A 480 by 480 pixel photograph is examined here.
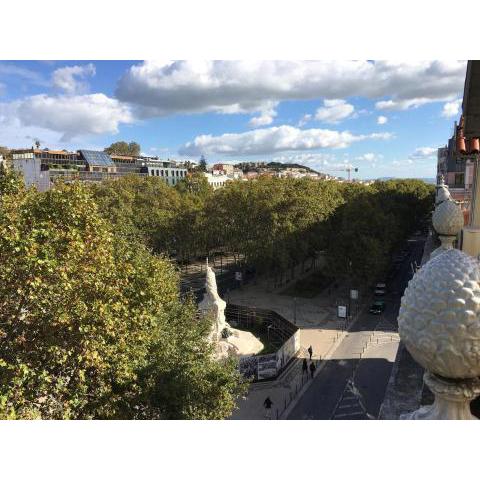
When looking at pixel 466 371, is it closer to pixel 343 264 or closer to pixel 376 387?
pixel 376 387

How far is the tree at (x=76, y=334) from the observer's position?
8.88 metres

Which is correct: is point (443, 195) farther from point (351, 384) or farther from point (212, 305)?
point (212, 305)

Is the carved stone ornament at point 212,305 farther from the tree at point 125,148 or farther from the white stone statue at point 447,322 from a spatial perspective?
the tree at point 125,148

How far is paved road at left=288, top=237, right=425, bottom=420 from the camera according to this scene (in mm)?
20172

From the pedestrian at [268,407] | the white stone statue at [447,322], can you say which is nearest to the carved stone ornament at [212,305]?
the pedestrian at [268,407]

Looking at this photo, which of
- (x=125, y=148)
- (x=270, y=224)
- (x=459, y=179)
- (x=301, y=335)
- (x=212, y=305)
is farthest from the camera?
(x=125, y=148)

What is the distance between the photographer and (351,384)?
74.5ft

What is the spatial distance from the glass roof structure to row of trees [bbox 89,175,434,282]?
111ft

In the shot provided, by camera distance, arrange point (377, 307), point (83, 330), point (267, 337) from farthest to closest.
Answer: point (377, 307) → point (267, 337) → point (83, 330)

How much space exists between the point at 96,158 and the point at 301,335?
6393cm

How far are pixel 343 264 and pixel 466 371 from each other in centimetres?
3294

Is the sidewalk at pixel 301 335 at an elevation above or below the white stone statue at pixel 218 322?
below

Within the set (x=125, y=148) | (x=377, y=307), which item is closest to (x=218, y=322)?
(x=377, y=307)

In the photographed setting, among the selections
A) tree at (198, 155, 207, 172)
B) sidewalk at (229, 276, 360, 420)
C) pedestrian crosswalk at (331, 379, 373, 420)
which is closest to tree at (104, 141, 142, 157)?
tree at (198, 155, 207, 172)
